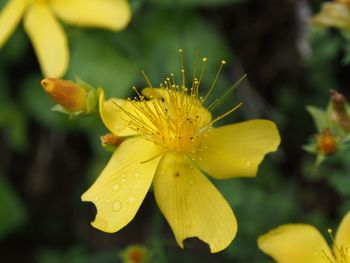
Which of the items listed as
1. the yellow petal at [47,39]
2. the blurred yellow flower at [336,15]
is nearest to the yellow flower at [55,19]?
the yellow petal at [47,39]

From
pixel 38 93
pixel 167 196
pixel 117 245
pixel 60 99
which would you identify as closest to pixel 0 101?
pixel 38 93

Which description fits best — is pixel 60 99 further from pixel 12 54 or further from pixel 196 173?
pixel 12 54

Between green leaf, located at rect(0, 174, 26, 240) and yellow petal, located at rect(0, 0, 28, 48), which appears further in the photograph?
green leaf, located at rect(0, 174, 26, 240)

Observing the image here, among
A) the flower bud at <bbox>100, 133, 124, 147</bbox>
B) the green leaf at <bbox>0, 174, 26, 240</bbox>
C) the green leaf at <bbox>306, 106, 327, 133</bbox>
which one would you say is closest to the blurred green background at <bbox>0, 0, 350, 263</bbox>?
the green leaf at <bbox>0, 174, 26, 240</bbox>

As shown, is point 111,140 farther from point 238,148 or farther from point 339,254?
point 339,254

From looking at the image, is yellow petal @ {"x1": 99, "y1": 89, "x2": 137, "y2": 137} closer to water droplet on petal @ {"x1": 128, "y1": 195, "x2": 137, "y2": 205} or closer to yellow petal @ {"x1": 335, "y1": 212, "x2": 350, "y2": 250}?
water droplet on petal @ {"x1": 128, "y1": 195, "x2": 137, "y2": 205}
